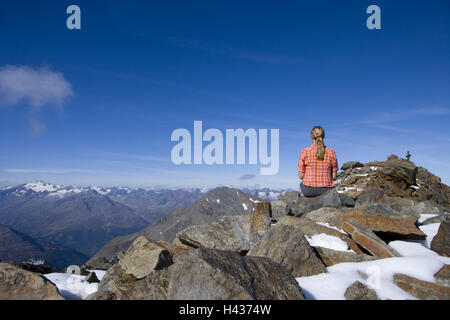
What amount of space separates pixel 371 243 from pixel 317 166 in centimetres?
637

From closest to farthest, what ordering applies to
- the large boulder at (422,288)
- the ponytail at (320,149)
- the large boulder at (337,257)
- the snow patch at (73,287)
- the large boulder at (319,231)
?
the large boulder at (422,288)
the snow patch at (73,287)
the large boulder at (337,257)
the large boulder at (319,231)
the ponytail at (320,149)

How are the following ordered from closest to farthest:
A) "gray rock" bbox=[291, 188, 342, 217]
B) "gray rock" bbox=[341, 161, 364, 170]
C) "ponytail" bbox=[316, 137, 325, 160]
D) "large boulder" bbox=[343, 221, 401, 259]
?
"large boulder" bbox=[343, 221, 401, 259]
"gray rock" bbox=[291, 188, 342, 217]
"ponytail" bbox=[316, 137, 325, 160]
"gray rock" bbox=[341, 161, 364, 170]

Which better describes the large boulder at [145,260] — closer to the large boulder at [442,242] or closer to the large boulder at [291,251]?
the large boulder at [291,251]

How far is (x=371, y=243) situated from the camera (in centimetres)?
710

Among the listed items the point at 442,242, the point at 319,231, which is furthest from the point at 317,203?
the point at 442,242

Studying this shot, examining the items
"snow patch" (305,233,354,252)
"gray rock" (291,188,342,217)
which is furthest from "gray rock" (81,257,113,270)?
"gray rock" (291,188,342,217)

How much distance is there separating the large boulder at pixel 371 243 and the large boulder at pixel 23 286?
775cm

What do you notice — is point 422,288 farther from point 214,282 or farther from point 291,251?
point 214,282

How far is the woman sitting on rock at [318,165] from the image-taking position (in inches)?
505

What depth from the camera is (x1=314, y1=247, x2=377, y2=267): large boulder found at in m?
6.63

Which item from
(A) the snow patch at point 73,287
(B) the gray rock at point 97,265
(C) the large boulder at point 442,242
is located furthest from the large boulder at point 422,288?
(B) the gray rock at point 97,265

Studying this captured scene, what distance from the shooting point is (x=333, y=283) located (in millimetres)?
5262

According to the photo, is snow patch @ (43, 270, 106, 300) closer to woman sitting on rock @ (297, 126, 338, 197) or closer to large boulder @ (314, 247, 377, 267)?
large boulder @ (314, 247, 377, 267)

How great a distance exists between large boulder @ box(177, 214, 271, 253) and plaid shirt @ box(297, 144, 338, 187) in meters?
5.60
